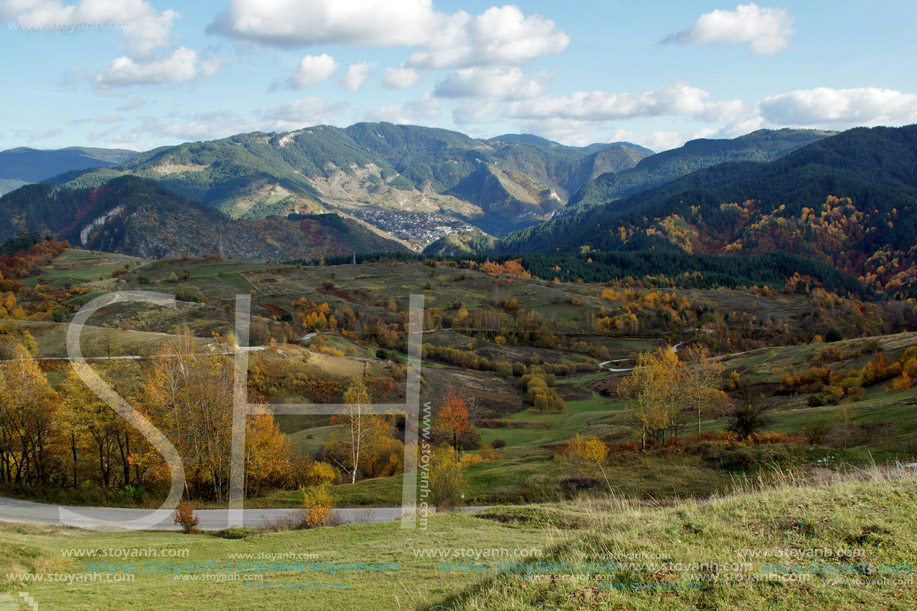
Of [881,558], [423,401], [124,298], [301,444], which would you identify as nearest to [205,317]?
[124,298]

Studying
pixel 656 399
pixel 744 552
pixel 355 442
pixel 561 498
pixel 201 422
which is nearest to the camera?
pixel 744 552

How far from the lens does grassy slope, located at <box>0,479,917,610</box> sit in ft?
30.7

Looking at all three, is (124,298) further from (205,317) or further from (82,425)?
(82,425)

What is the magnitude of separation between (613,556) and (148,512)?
3262 centimetres

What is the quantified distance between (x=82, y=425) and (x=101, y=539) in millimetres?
19000

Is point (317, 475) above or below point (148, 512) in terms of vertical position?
below

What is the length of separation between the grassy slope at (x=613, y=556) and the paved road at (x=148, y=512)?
8.63 meters

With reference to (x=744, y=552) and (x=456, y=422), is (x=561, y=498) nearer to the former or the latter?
(x=744, y=552)

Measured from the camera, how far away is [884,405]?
47344 mm

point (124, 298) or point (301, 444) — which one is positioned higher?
point (124, 298)

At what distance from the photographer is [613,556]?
36.1ft

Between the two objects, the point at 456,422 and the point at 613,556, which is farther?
the point at 456,422

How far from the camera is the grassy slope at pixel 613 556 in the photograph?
30.7 feet

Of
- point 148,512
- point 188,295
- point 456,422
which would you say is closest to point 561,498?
point 148,512
